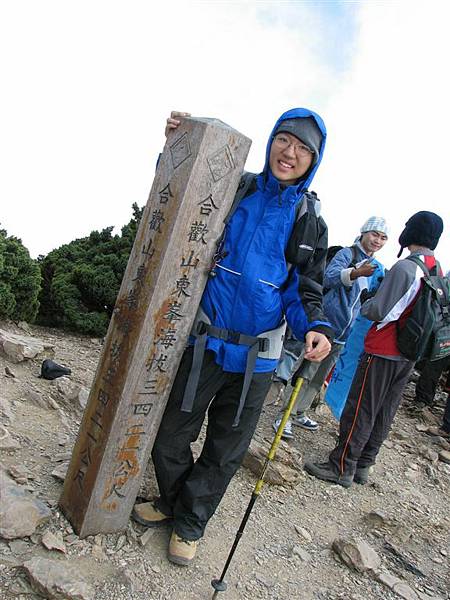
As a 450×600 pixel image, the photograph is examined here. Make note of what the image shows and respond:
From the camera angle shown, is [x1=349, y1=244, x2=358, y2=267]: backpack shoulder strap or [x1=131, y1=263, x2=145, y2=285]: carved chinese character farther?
[x1=349, y1=244, x2=358, y2=267]: backpack shoulder strap

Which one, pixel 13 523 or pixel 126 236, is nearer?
pixel 13 523

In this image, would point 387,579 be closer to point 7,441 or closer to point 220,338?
point 220,338

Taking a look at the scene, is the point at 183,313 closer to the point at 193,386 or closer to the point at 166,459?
the point at 193,386

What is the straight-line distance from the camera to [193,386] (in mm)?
2939

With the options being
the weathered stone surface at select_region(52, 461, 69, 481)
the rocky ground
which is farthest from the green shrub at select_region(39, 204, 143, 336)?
the weathered stone surface at select_region(52, 461, 69, 481)

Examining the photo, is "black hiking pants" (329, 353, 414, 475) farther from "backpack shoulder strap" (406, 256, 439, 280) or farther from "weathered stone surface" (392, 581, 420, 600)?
"weathered stone surface" (392, 581, 420, 600)

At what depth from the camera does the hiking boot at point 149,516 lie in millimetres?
3295

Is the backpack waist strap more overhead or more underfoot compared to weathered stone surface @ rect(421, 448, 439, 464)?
more overhead

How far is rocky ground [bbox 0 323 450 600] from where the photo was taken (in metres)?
2.86

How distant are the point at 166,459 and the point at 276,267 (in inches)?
54.1

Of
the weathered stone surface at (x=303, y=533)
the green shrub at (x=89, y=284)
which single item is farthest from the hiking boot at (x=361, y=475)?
the green shrub at (x=89, y=284)

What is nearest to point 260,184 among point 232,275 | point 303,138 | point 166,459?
point 303,138

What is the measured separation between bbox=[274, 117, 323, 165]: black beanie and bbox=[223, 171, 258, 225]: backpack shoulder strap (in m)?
0.32

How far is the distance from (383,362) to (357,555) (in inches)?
67.5
